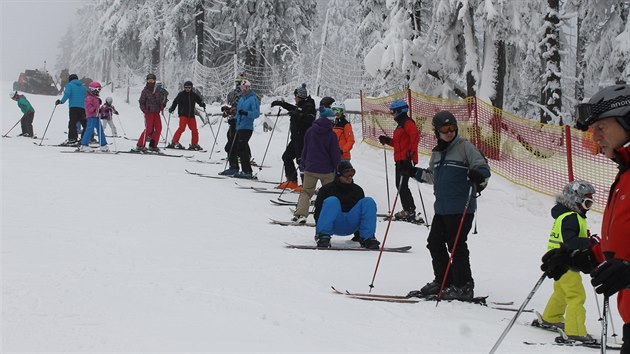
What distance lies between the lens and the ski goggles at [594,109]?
9.72 feet

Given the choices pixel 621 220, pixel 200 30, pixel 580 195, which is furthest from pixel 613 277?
pixel 200 30

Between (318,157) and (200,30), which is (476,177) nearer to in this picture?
(318,157)

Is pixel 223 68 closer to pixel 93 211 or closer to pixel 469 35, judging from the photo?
pixel 469 35

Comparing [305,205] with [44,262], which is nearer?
[44,262]

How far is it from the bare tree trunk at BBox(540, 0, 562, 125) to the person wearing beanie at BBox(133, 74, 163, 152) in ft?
39.1

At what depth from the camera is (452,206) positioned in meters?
6.55

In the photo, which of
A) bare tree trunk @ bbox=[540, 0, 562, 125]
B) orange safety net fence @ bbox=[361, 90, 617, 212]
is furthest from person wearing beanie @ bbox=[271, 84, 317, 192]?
bare tree trunk @ bbox=[540, 0, 562, 125]

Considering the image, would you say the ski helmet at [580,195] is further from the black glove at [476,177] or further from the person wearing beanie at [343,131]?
the person wearing beanie at [343,131]

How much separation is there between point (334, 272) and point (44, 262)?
2.90 meters

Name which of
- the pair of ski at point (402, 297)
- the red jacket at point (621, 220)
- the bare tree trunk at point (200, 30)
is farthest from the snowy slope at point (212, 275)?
the bare tree trunk at point (200, 30)

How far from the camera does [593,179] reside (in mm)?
12781

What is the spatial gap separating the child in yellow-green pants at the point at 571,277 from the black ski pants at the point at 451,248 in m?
0.89

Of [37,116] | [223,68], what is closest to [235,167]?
[37,116]

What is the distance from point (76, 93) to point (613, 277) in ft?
54.1
